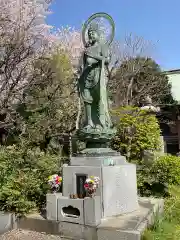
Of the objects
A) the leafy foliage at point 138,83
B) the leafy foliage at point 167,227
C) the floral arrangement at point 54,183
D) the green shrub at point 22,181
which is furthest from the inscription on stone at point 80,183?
the leafy foliage at point 138,83

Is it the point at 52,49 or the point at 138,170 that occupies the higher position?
the point at 52,49

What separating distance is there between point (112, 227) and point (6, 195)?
2.38 m

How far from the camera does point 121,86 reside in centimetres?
1553

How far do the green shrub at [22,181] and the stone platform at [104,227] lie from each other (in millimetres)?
412

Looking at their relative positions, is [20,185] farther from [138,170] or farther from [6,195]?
[138,170]

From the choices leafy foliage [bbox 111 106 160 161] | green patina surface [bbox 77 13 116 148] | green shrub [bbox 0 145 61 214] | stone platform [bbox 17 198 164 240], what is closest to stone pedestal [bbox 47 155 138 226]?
stone platform [bbox 17 198 164 240]

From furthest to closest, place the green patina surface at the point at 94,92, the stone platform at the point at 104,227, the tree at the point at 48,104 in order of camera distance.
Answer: the tree at the point at 48,104 → the green patina surface at the point at 94,92 → the stone platform at the point at 104,227

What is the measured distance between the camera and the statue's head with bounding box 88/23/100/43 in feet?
17.8

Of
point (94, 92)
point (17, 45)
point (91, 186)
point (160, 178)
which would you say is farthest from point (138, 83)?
point (91, 186)

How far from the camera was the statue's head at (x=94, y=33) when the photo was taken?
5.43 meters

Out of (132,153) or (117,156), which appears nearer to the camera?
(117,156)

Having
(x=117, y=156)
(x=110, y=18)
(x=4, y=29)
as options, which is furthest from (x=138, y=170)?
(x=4, y=29)

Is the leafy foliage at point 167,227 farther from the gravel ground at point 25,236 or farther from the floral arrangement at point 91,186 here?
the gravel ground at point 25,236

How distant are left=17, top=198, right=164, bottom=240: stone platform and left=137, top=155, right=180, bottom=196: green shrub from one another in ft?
6.71
